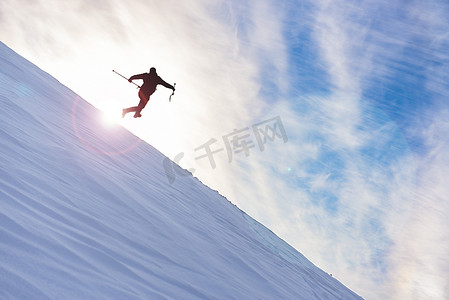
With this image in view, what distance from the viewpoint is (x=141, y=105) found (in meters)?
9.92

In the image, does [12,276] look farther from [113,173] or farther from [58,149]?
[113,173]

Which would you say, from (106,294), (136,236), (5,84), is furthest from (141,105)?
(106,294)

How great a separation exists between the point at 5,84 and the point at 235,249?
5.56 m

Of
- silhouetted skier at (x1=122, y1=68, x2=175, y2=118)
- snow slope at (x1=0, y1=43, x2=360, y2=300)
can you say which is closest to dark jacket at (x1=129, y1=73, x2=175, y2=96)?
silhouetted skier at (x1=122, y1=68, x2=175, y2=118)

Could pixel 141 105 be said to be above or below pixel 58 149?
above

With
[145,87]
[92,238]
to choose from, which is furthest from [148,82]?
[92,238]

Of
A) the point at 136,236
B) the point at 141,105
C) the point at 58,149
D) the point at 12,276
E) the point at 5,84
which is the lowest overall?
the point at 12,276

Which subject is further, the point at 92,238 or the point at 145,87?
the point at 145,87

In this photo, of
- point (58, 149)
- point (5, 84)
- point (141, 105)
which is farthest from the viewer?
point (141, 105)

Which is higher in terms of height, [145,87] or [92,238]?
[145,87]

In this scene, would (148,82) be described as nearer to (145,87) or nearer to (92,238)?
(145,87)

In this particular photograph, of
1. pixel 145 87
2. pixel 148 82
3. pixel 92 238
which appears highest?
pixel 148 82

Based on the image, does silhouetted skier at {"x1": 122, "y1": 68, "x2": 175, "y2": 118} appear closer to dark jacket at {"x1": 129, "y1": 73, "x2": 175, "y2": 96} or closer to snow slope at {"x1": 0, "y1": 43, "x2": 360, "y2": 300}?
dark jacket at {"x1": 129, "y1": 73, "x2": 175, "y2": 96}

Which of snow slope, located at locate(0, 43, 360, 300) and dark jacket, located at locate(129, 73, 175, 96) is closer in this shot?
snow slope, located at locate(0, 43, 360, 300)
